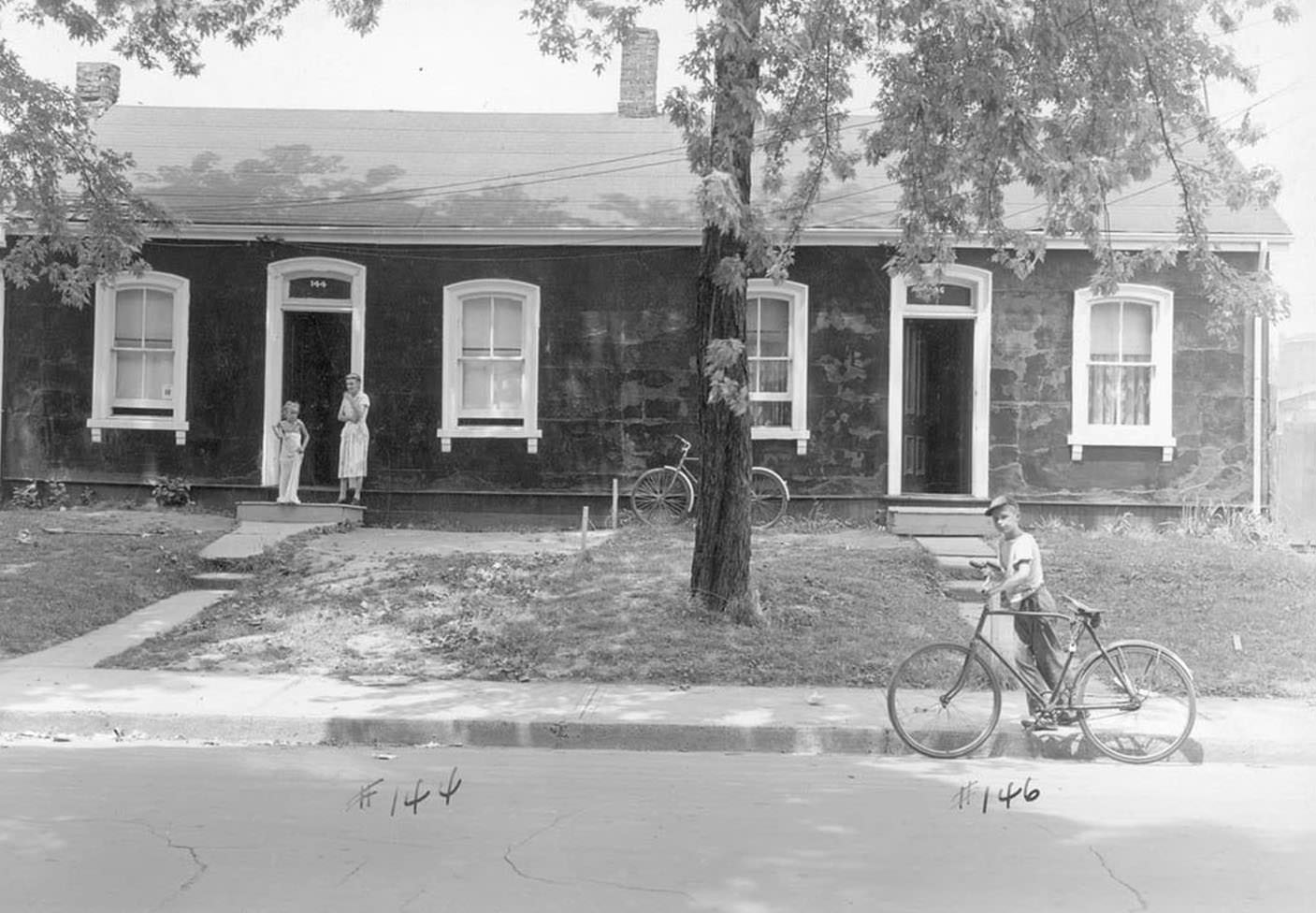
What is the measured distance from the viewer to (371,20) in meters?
13.2

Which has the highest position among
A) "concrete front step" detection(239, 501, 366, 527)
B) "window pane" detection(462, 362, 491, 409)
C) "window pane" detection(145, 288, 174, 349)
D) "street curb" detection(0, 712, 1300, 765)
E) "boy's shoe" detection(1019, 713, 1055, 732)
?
"window pane" detection(145, 288, 174, 349)

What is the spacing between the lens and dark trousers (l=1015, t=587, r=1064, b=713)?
8.59 metres

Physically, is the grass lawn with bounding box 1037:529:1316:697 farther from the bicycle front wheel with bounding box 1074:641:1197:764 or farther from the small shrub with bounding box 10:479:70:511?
the small shrub with bounding box 10:479:70:511

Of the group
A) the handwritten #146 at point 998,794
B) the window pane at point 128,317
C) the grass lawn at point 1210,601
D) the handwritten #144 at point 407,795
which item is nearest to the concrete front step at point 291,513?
the window pane at point 128,317

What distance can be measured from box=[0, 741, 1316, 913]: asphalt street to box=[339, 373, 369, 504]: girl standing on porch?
963 cm

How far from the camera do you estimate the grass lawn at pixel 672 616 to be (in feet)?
35.4

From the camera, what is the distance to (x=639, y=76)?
21.9 m

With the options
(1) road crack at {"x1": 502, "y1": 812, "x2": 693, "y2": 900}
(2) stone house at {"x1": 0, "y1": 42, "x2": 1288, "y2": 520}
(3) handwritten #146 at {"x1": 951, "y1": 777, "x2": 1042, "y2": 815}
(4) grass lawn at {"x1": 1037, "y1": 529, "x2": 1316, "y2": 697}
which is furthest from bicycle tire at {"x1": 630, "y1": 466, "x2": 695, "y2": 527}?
(1) road crack at {"x1": 502, "y1": 812, "x2": 693, "y2": 900}

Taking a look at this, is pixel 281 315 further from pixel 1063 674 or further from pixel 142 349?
pixel 1063 674

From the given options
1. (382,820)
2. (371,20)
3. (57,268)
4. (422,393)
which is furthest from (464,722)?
(422,393)

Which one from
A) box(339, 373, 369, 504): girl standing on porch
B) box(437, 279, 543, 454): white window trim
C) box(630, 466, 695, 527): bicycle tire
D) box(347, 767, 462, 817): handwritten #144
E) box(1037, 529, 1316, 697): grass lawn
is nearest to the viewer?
box(347, 767, 462, 817): handwritten #144

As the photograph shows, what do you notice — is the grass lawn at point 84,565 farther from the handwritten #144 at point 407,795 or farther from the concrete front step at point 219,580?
the handwritten #144 at point 407,795

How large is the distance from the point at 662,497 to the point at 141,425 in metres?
7.78

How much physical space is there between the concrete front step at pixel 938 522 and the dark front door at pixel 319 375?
8.44 metres
